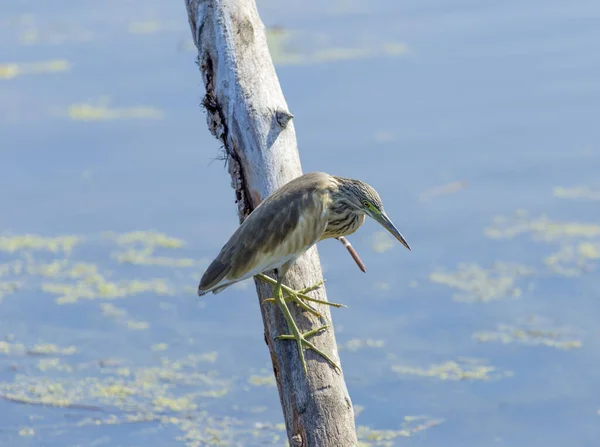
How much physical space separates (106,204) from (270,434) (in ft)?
7.30

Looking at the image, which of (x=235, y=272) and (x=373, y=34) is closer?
(x=235, y=272)

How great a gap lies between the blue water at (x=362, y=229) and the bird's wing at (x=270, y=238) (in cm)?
167

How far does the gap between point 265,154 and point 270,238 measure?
1.09 feet

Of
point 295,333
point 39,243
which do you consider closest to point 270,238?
point 295,333

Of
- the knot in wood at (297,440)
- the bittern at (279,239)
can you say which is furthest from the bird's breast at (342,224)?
the knot in wood at (297,440)

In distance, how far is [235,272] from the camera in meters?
3.06

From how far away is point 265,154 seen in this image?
320 centimetres

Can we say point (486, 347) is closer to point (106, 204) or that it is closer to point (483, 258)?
point (483, 258)

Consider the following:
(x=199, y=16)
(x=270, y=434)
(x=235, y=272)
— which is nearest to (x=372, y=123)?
(x=270, y=434)

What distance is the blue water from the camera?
4711 mm

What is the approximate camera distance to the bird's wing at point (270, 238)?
3.02m

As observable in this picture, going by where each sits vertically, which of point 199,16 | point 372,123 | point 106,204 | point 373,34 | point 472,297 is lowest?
point 472,297

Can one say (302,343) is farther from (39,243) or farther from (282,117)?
(39,243)

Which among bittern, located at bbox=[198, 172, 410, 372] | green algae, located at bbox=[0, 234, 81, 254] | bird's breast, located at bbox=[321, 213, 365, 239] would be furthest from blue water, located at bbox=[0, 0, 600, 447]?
bittern, located at bbox=[198, 172, 410, 372]
